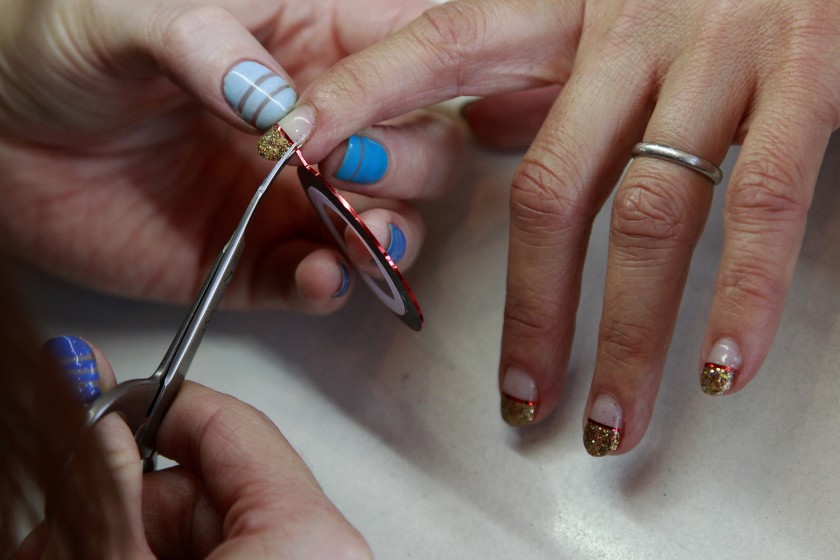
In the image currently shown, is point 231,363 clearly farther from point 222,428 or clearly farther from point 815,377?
point 815,377

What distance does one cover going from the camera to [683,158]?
0.55 meters

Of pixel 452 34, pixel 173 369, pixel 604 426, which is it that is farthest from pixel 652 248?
pixel 173 369

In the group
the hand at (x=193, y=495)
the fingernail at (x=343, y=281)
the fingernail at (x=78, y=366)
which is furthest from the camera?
the fingernail at (x=343, y=281)

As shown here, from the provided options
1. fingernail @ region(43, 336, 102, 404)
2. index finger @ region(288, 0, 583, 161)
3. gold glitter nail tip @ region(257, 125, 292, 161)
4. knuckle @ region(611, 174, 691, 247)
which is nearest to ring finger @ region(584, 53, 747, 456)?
knuckle @ region(611, 174, 691, 247)

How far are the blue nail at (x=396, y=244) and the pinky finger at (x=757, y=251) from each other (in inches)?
10.3

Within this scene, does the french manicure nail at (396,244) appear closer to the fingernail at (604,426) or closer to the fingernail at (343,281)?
the fingernail at (343,281)

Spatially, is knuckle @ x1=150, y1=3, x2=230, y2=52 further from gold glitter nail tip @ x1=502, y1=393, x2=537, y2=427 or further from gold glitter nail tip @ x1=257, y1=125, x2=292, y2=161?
gold glitter nail tip @ x1=502, y1=393, x2=537, y2=427

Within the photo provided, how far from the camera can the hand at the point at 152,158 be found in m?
0.62

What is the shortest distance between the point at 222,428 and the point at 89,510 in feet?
0.45

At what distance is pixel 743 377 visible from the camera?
0.52 m

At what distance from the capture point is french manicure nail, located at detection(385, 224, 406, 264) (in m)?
0.65

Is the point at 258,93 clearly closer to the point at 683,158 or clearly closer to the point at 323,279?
the point at 323,279

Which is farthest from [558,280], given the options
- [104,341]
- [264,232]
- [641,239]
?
[104,341]

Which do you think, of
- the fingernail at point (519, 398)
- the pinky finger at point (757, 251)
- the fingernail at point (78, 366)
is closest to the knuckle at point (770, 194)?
the pinky finger at point (757, 251)
